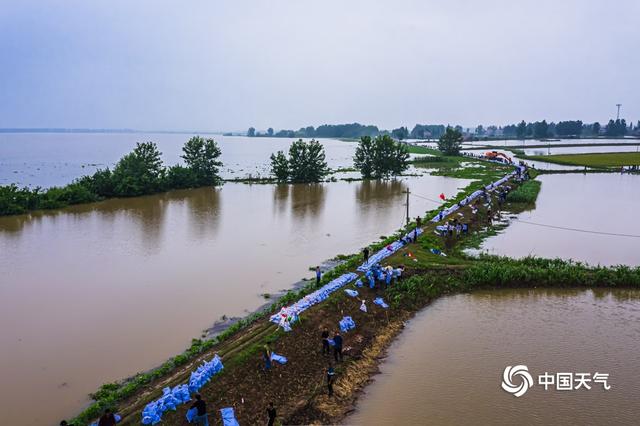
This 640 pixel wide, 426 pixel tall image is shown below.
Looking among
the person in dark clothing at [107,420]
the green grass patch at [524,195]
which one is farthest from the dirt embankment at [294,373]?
the green grass patch at [524,195]

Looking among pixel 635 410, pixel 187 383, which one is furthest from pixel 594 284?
pixel 187 383

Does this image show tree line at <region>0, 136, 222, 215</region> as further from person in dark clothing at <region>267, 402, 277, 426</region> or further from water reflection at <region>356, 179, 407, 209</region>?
person in dark clothing at <region>267, 402, 277, 426</region>

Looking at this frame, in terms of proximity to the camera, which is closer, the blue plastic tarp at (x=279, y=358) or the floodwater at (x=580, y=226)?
the blue plastic tarp at (x=279, y=358)

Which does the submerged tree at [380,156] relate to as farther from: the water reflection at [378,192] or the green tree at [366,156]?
the water reflection at [378,192]

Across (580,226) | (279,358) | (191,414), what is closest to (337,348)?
(279,358)

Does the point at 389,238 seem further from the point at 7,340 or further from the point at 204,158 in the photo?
the point at 204,158

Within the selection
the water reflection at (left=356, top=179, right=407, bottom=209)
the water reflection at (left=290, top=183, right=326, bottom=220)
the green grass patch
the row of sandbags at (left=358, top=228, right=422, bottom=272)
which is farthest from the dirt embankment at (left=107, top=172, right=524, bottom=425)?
the green grass patch
